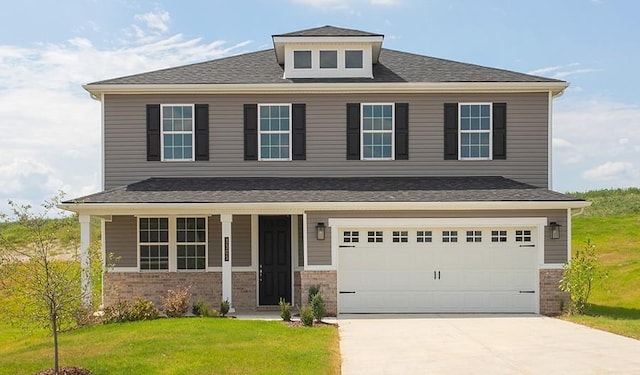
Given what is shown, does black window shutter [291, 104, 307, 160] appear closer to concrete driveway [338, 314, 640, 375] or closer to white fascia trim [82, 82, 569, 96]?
white fascia trim [82, 82, 569, 96]

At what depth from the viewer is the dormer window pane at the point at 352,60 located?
69.8ft

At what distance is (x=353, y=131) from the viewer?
2056cm

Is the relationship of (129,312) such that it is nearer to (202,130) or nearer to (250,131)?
(202,130)

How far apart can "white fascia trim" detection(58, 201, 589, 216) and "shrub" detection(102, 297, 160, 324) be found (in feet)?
7.56

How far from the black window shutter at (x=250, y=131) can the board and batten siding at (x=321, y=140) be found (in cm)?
14

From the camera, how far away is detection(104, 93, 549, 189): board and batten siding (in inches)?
811

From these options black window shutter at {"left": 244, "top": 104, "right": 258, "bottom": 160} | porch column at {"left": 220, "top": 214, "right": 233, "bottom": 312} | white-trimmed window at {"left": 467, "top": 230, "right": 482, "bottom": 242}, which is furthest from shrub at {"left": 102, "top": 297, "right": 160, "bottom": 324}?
white-trimmed window at {"left": 467, "top": 230, "right": 482, "bottom": 242}

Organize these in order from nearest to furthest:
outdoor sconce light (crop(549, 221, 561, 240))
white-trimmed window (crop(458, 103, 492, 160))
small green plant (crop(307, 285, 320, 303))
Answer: small green plant (crop(307, 285, 320, 303)), outdoor sconce light (crop(549, 221, 561, 240)), white-trimmed window (crop(458, 103, 492, 160))

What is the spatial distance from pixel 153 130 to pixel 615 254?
62.7 feet

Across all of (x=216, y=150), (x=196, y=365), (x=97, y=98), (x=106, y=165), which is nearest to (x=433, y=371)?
(x=196, y=365)

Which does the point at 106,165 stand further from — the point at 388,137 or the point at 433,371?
the point at 433,371

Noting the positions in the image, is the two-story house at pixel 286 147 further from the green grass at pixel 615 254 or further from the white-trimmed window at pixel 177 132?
the green grass at pixel 615 254

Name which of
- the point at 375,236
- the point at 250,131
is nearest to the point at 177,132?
the point at 250,131

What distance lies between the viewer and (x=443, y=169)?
67.9ft
